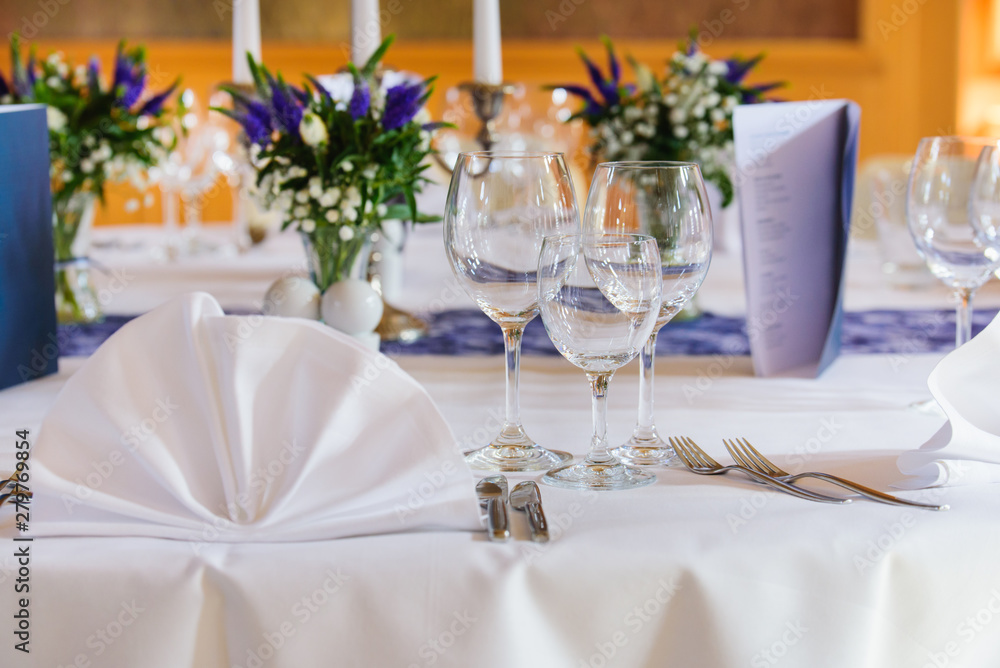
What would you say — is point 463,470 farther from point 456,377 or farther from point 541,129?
point 541,129

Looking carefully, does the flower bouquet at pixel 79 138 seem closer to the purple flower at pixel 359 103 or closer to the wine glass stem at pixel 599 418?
the purple flower at pixel 359 103

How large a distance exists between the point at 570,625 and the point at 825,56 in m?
4.33

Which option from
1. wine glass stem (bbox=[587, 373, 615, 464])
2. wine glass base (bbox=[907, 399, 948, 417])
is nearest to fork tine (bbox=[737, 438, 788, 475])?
wine glass stem (bbox=[587, 373, 615, 464])

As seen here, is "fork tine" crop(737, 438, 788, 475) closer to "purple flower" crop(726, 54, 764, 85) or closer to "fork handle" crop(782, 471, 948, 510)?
"fork handle" crop(782, 471, 948, 510)

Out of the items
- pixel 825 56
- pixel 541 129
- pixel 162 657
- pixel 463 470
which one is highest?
pixel 825 56

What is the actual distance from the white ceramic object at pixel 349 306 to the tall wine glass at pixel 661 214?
1.22ft

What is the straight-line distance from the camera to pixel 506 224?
2.76ft

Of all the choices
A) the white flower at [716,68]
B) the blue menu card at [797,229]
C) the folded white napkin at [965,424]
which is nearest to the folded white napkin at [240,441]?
the folded white napkin at [965,424]

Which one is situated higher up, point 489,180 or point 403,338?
point 489,180

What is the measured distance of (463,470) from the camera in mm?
708

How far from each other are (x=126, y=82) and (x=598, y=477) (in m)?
1.13

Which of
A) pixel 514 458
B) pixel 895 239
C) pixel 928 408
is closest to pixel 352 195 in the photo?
pixel 514 458

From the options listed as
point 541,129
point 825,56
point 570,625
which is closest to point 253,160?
point 570,625

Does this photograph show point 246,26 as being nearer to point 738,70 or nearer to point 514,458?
point 738,70
